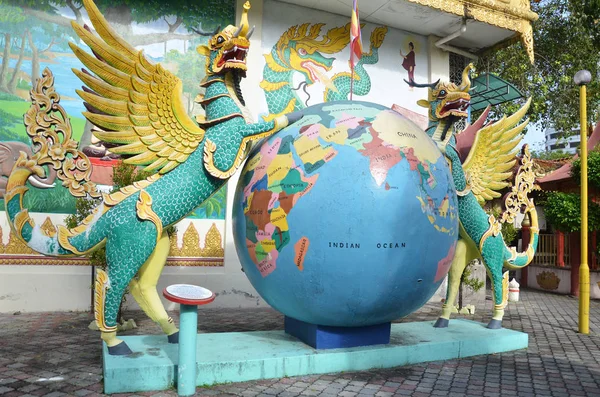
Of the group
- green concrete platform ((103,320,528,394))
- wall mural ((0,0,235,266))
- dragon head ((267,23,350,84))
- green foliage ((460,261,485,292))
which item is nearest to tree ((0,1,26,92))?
wall mural ((0,0,235,266))

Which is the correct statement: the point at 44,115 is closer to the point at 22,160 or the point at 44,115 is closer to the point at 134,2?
the point at 22,160

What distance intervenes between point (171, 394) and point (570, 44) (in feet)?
59.2

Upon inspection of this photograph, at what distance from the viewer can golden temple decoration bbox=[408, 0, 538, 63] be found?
416 inches

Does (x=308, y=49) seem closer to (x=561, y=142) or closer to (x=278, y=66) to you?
(x=278, y=66)

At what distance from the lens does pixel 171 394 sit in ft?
13.5

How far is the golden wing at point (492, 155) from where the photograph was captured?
670 cm

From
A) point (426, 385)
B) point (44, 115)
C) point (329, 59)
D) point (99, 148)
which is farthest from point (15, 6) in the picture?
point (426, 385)

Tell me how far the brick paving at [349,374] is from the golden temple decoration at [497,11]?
685cm

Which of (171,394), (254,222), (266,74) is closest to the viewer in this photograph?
A: (171,394)

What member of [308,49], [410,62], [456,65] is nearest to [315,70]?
[308,49]

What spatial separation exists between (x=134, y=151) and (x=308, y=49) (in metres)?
6.51

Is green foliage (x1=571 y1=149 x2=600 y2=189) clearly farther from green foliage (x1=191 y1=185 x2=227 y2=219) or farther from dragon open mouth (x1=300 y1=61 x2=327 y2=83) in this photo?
green foliage (x1=191 y1=185 x2=227 y2=219)

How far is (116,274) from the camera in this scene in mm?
4633

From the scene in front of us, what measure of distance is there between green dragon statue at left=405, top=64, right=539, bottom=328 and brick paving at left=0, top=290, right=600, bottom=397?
101 centimetres
